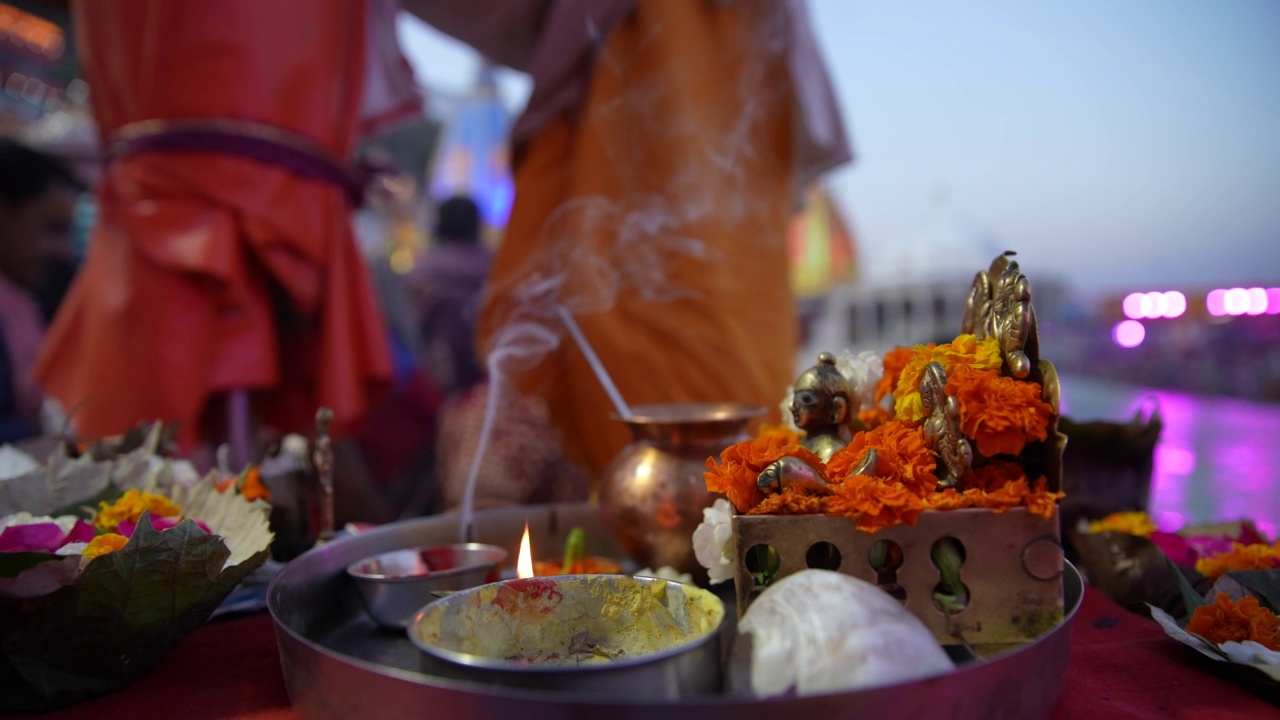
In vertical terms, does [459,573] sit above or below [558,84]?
below

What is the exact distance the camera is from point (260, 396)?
3.26 m

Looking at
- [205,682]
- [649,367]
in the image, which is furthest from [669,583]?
[649,367]

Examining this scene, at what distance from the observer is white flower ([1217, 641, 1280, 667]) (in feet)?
3.38

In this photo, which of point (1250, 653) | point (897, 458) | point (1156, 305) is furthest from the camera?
point (1156, 305)

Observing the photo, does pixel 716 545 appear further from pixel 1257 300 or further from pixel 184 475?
pixel 1257 300

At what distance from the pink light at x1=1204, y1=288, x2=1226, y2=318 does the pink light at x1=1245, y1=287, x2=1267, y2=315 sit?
0.46 ft

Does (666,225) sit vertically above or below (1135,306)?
above

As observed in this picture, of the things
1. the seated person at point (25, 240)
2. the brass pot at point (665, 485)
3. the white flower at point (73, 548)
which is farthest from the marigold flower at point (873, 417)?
the seated person at point (25, 240)

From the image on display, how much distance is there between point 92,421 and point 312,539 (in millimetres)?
1455

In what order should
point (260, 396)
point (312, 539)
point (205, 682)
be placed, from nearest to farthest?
point (205, 682) < point (312, 539) < point (260, 396)

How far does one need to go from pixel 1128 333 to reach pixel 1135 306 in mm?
318

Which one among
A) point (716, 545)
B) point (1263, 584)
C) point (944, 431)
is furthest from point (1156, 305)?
point (716, 545)

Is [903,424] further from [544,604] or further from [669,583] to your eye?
[544,604]

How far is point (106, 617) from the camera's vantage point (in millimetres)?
1112
